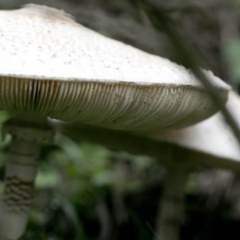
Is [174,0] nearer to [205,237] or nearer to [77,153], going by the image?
[205,237]

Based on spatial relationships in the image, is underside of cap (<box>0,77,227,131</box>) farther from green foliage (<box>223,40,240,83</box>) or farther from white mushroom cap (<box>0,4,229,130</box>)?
green foliage (<box>223,40,240,83</box>)

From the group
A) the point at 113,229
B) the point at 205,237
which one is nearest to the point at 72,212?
the point at 113,229

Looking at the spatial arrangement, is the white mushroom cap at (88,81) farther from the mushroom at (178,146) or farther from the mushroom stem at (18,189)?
the mushroom stem at (18,189)

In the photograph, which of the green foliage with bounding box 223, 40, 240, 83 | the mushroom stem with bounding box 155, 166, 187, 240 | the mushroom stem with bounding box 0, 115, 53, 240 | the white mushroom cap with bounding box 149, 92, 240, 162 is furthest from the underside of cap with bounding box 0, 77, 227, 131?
the green foliage with bounding box 223, 40, 240, 83

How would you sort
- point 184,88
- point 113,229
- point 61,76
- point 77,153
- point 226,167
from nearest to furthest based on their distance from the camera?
point 61,76, point 184,88, point 226,167, point 113,229, point 77,153

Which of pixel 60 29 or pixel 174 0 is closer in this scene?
pixel 174 0

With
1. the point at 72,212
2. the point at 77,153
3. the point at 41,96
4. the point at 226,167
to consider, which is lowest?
the point at 77,153
